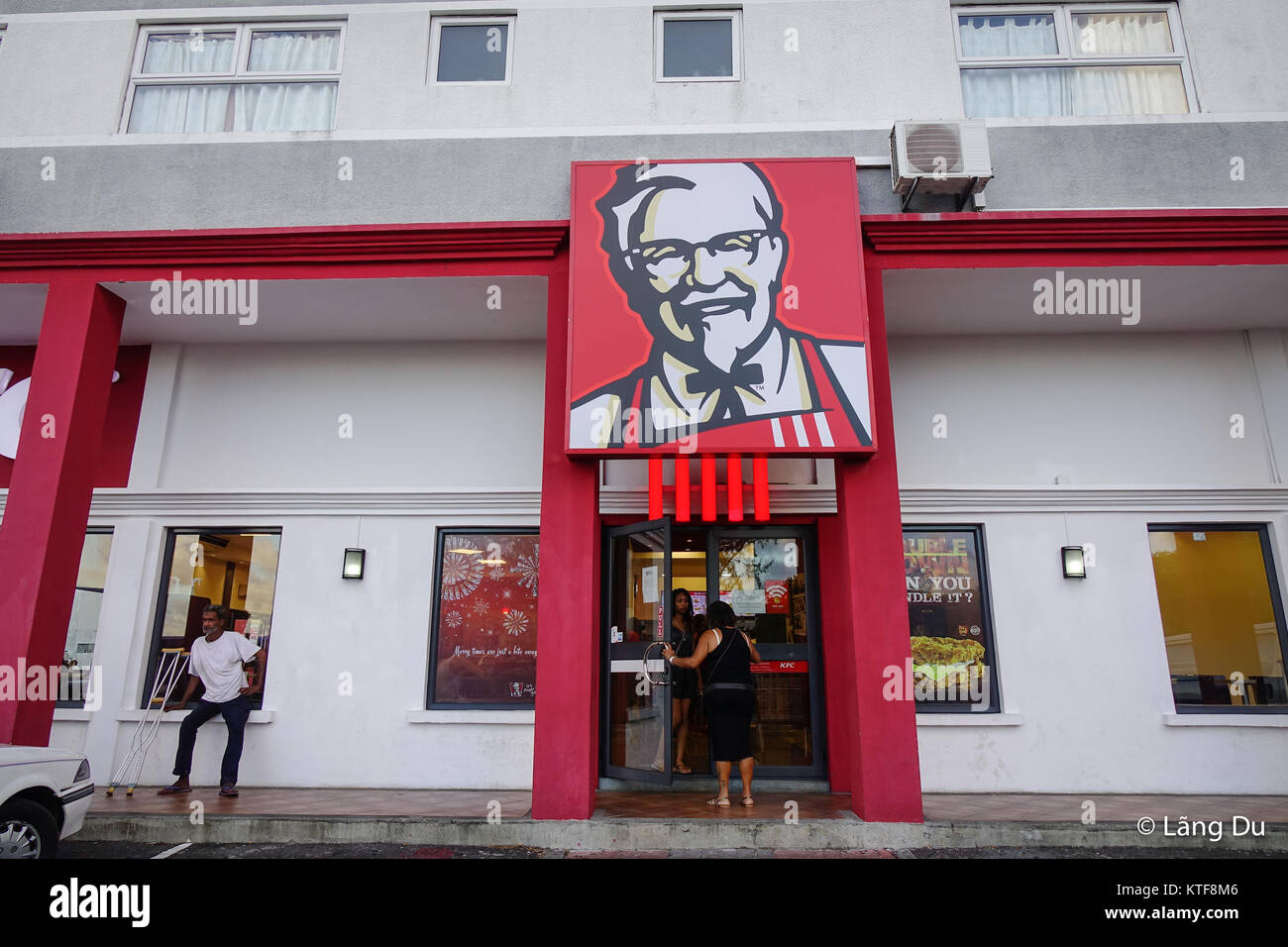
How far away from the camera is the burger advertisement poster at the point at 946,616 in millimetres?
7625

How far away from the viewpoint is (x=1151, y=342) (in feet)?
27.0

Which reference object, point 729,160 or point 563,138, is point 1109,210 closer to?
point 729,160

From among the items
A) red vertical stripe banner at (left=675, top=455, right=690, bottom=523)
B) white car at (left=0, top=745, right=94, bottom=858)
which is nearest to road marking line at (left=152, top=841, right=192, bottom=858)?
white car at (left=0, top=745, right=94, bottom=858)

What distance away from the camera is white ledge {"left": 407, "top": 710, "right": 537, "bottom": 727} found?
7559mm

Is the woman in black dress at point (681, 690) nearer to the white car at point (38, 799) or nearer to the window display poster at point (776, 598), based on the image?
the window display poster at point (776, 598)

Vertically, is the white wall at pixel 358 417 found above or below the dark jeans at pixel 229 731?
above

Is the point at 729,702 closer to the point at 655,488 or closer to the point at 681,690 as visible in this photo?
the point at 681,690

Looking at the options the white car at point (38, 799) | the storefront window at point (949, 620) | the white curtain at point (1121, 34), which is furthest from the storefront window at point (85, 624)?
the white curtain at point (1121, 34)

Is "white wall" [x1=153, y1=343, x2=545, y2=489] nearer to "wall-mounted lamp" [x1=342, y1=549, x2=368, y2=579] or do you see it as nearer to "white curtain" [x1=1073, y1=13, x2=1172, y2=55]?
"wall-mounted lamp" [x1=342, y1=549, x2=368, y2=579]

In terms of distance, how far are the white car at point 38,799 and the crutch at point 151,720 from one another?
91.3 inches

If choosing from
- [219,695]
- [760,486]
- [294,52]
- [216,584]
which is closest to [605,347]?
[760,486]

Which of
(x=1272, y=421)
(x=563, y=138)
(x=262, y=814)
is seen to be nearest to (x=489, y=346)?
(x=563, y=138)

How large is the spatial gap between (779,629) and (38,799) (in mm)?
5873

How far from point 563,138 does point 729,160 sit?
1.63 m
